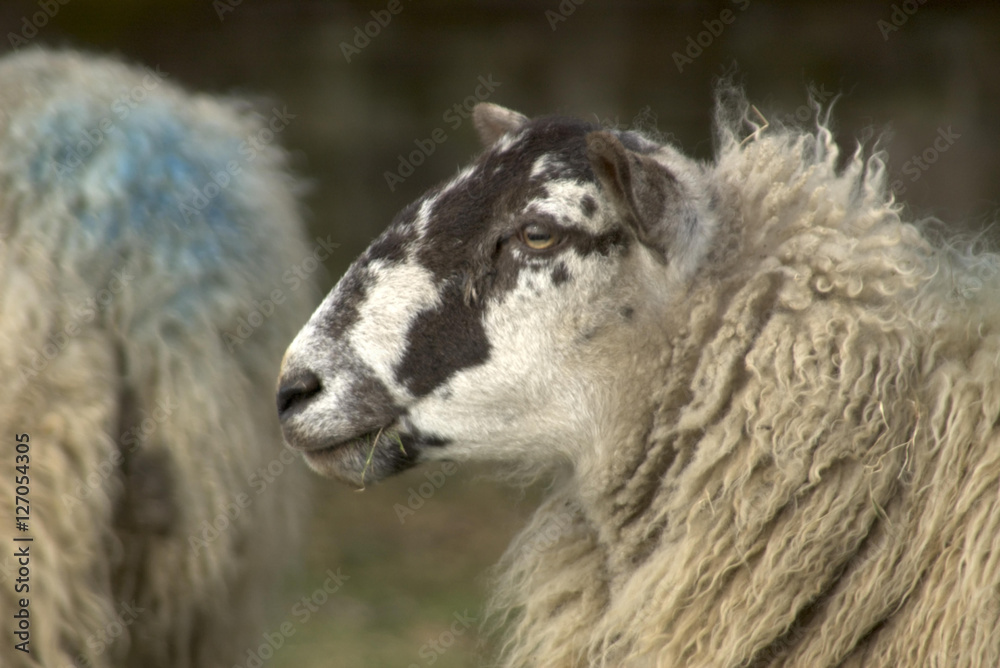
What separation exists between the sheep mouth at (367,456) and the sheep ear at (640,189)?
75 cm

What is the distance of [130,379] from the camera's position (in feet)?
8.91

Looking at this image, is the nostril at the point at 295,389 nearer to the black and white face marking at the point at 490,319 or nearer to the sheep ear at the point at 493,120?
the black and white face marking at the point at 490,319

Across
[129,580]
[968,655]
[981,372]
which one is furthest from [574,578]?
[129,580]

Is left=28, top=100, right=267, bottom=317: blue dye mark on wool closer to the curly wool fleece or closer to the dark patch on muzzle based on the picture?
the dark patch on muzzle

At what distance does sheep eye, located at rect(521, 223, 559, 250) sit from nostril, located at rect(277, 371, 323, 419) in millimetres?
595

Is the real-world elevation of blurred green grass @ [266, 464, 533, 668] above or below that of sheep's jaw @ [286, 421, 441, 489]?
below

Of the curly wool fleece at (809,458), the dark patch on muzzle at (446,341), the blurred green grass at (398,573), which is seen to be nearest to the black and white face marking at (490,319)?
the dark patch on muzzle at (446,341)

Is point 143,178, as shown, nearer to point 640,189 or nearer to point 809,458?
point 640,189

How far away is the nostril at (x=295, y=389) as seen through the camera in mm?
2316

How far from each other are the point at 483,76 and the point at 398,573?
159 inches

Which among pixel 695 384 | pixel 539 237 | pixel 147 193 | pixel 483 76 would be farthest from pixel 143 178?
pixel 483 76

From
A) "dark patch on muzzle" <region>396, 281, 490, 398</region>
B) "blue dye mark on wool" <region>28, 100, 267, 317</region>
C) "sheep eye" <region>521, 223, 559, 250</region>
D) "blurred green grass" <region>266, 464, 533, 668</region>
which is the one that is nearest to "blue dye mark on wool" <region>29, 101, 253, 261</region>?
"blue dye mark on wool" <region>28, 100, 267, 317</region>

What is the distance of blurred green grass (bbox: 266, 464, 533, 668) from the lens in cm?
517

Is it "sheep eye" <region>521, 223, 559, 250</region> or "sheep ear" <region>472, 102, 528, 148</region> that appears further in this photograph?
"sheep ear" <region>472, 102, 528, 148</region>
